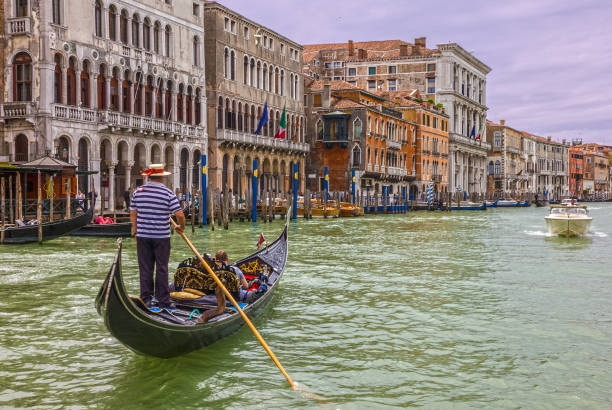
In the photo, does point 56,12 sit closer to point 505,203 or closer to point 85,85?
point 85,85

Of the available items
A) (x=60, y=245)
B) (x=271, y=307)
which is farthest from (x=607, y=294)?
(x=60, y=245)

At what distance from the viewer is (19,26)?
20812 mm

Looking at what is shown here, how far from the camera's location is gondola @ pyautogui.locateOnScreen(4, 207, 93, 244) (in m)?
14.9

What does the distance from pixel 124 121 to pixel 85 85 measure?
1863 mm

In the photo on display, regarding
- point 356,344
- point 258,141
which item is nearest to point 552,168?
point 258,141

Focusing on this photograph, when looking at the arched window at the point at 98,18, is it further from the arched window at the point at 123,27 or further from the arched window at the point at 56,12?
the arched window at the point at 56,12

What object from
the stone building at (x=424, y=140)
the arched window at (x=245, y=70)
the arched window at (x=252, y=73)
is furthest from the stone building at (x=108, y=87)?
the stone building at (x=424, y=140)

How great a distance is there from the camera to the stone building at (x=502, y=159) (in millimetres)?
67312

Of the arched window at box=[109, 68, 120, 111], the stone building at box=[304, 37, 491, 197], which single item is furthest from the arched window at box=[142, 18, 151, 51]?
the stone building at box=[304, 37, 491, 197]

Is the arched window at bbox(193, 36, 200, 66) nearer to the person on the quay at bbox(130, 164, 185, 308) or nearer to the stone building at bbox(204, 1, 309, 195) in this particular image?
the stone building at bbox(204, 1, 309, 195)

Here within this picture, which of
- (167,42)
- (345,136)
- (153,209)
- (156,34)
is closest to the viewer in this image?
(153,209)

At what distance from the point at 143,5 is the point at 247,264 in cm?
1936

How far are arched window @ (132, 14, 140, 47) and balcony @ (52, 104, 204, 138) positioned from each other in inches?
114

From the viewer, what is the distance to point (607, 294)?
30.4 feet
